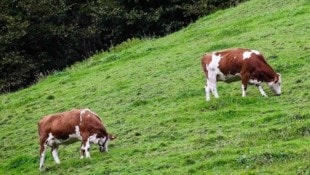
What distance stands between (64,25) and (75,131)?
3434cm

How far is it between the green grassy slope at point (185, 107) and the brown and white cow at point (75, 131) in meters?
0.44

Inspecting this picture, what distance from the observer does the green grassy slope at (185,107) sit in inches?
576

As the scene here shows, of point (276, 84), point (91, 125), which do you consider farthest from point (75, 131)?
point (276, 84)

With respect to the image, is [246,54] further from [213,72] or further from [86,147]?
[86,147]

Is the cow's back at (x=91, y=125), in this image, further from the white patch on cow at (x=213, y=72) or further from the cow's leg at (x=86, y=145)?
the white patch on cow at (x=213, y=72)

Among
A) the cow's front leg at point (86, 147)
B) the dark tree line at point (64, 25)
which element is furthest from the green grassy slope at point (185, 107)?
the dark tree line at point (64, 25)

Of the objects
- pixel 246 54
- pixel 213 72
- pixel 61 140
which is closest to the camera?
pixel 61 140

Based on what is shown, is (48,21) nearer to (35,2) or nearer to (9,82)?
(35,2)

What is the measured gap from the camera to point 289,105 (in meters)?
18.0

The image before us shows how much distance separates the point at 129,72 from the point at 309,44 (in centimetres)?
888

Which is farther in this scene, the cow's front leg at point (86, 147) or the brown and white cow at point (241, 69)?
the brown and white cow at point (241, 69)

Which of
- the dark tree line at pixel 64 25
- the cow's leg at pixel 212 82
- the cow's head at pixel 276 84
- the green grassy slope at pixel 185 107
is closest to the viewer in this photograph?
the green grassy slope at pixel 185 107

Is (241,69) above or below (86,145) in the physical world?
above

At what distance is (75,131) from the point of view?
54.9ft
